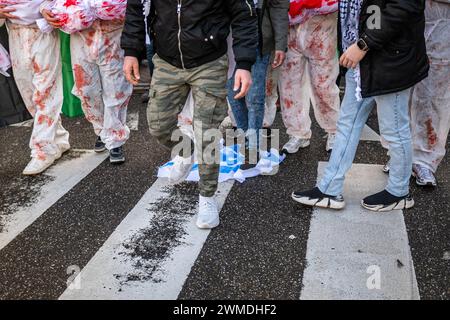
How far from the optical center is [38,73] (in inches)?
160

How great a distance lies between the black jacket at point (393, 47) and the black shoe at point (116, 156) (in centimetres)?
213

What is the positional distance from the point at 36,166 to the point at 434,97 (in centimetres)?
307

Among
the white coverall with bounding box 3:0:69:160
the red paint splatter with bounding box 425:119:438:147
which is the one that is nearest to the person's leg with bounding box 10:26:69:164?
the white coverall with bounding box 3:0:69:160

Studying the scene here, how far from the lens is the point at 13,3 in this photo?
374 cm

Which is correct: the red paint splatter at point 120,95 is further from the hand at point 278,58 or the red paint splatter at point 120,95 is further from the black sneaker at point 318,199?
the black sneaker at point 318,199

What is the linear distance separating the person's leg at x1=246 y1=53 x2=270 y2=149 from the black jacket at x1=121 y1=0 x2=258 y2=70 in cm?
78

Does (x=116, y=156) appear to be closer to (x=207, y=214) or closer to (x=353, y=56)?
(x=207, y=214)

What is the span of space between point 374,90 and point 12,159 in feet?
10.1

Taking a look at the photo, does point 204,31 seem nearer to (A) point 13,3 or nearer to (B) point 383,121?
(B) point 383,121

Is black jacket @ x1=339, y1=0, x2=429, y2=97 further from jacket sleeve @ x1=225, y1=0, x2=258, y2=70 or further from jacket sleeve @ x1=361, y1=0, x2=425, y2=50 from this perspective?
jacket sleeve @ x1=225, y1=0, x2=258, y2=70

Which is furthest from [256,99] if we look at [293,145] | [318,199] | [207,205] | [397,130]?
[397,130]

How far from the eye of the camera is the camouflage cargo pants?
3.05m
